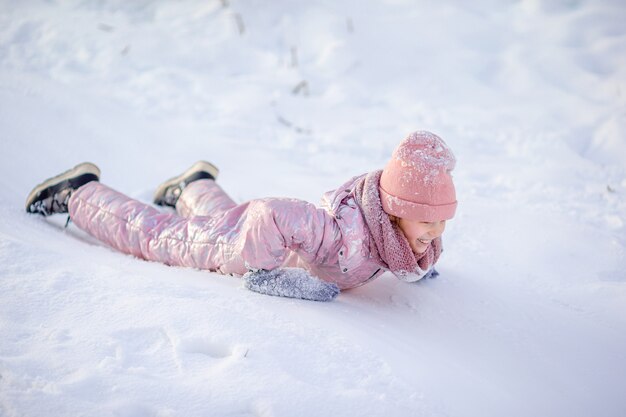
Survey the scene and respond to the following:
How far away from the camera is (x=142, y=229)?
2.14m

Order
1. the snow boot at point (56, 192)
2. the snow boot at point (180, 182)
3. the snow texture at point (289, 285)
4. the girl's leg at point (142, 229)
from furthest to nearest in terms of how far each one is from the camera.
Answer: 1. the snow boot at point (180, 182)
2. the snow boot at point (56, 192)
3. the girl's leg at point (142, 229)
4. the snow texture at point (289, 285)

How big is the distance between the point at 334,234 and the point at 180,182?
1028 mm

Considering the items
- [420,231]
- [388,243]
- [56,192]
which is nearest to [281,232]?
[388,243]

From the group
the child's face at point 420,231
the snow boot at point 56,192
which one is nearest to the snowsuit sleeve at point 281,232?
the child's face at point 420,231

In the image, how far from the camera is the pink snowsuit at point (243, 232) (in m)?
1.78

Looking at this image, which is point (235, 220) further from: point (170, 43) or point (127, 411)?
point (170, 43)

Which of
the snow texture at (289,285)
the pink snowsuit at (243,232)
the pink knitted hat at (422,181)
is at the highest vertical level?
the pink knitted hat at (422,181)

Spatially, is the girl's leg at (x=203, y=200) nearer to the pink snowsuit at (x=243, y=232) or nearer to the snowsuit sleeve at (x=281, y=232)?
the pink snowsuit at (x=243, y=232)

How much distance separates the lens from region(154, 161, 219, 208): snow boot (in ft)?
8.30

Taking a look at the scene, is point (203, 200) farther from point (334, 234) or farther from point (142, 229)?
point (334, 234)

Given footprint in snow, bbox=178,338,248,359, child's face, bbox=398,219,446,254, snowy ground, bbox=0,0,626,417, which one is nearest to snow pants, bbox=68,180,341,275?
snowy ground, bbox=0,0,626,417

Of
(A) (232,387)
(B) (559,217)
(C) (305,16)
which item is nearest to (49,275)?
(A) (232,387)

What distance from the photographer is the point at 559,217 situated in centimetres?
264

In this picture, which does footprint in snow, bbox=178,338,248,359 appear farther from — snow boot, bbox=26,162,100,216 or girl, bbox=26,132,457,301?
snow boot, bbox=26,162,100,216
